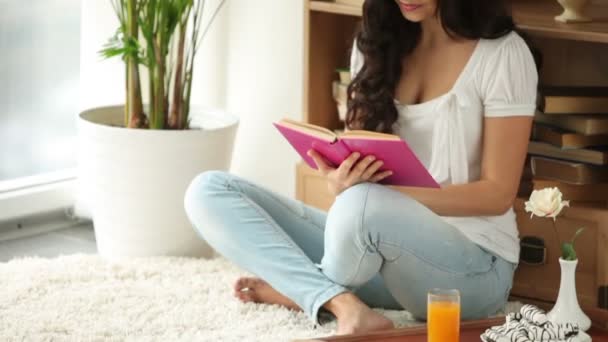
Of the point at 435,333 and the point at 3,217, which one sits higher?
the point at 435,333

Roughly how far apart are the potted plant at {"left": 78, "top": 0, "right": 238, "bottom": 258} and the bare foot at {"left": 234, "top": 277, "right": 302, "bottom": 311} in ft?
1.55

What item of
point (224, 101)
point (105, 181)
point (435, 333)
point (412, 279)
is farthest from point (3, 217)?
point (435, 333)

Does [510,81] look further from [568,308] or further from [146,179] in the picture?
[146,179]

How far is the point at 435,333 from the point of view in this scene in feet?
5.80

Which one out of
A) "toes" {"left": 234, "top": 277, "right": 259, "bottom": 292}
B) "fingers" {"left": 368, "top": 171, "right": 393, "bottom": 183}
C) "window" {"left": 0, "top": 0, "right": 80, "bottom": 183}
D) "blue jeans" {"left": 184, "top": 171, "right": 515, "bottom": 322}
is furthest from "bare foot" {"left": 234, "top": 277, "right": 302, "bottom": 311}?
"window" {"left": 0, "top": 0, "right": 80, "bottom": 183}

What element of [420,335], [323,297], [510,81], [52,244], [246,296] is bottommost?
[52,244]

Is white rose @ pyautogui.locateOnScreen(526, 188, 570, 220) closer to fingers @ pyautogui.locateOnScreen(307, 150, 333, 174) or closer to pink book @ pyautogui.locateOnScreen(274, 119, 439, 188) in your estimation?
pink book @ pyautogui.locateOnScreen(274, 119, 439, 188)

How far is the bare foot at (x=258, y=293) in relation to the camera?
258cm

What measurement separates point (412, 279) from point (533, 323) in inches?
20.7

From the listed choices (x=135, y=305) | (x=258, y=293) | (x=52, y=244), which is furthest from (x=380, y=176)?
(x=52, y=244)

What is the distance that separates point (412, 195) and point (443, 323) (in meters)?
0.52

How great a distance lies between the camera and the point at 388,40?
243cm

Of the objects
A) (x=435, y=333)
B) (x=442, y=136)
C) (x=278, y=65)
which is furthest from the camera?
(x=278, y=65)

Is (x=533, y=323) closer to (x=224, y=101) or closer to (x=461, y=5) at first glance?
(x=461, y=5)
